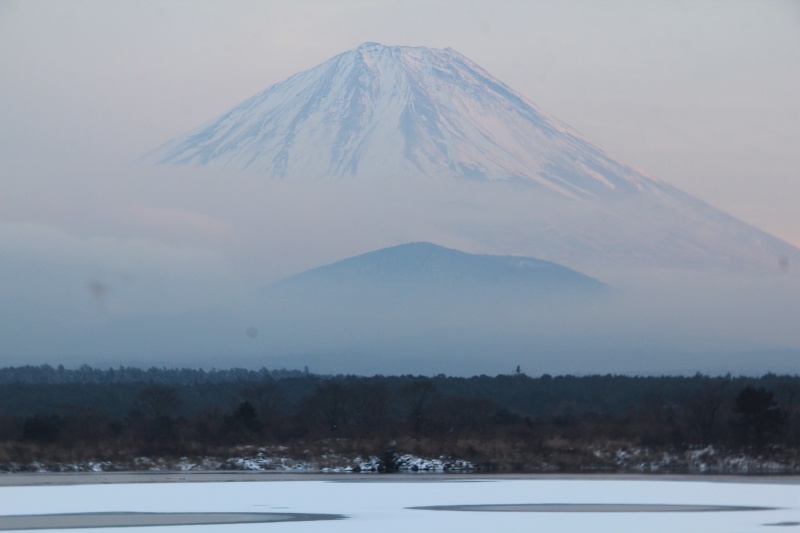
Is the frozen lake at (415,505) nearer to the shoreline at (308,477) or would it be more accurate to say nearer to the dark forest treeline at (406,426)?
the shoreline at (308,477)

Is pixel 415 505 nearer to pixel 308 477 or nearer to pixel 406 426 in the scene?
pixel 308 477

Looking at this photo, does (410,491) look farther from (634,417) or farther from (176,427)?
(634,417)

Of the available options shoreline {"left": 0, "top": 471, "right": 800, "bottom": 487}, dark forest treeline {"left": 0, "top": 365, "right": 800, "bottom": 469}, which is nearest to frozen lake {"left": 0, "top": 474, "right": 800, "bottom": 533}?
shoreline {"left": 0, "top": 471, "right": 800, "bottom": 487}

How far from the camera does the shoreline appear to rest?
3243 centimetres

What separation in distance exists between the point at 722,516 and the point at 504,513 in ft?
14.8

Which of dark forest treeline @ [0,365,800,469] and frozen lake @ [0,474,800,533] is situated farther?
dark forest treeline @ [0,365,800,469]

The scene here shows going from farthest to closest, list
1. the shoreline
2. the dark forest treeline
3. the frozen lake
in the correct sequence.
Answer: the dark forest treeline
the shoreline
the frozen lake

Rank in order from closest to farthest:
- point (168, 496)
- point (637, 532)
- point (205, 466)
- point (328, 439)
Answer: point (637, 532), point (168, 496), point (205, 466), point (328, 439)

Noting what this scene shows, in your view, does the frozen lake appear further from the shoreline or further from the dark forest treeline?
the dark forest treeline

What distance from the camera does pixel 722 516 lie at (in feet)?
77.9

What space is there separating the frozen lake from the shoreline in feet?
1.46

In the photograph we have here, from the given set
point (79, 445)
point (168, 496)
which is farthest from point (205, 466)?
point (168, 496)

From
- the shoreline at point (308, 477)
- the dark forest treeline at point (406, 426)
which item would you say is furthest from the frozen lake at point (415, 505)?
the dark forest treeline at point (406, 426)

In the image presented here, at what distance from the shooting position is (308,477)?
34.6 m
